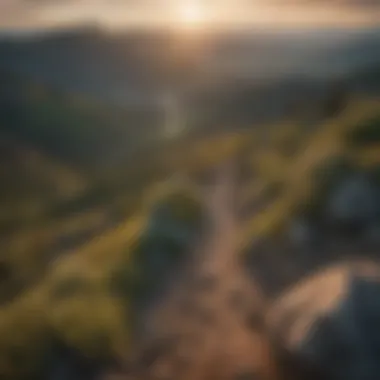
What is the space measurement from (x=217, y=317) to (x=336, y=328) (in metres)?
0.20

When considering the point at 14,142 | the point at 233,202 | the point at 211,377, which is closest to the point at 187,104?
the point at 233,202

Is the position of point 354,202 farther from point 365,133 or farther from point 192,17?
point 192,17

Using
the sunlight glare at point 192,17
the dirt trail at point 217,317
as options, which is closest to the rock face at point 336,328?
the dirt trail at point 217,317

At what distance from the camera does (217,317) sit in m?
0.94

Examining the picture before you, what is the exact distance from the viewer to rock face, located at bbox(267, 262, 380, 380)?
0.86m

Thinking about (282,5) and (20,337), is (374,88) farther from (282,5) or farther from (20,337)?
(20,337)

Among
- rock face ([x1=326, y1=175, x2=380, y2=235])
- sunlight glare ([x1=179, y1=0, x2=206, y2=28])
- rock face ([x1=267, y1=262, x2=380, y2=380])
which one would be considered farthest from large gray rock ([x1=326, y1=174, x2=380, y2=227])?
sunlight glare ([x1=179, y1=0, x2=206, y2=28])

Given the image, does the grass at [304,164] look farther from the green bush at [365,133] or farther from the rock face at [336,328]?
the rock face at [336,328]

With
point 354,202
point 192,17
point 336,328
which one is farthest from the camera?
point 192,17

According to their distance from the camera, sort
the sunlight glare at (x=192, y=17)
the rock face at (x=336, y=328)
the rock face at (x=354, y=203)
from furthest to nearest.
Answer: the sunlight glare at (x=192, y=17) → the rock face at (x=354, y=203) → the rock face at (x=336, y=328)

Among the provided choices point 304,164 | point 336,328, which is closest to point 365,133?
point 304,164

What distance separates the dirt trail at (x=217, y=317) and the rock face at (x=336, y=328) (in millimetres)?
48

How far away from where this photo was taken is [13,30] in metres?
1.12

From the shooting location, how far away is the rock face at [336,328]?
859mm
